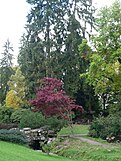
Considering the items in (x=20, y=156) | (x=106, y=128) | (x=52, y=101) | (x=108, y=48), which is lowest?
(x=20, y=156)

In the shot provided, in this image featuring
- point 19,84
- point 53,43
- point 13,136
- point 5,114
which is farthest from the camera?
point 19,84

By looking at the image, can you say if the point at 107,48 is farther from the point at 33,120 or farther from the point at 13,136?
the point at 13,136

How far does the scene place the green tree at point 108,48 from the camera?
71.6 feet

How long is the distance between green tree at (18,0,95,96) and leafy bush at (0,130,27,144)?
13409 mm

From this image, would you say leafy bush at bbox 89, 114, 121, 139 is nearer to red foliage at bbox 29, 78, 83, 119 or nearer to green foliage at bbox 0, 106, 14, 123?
red foliage at bbox 29, 78, 83, 119

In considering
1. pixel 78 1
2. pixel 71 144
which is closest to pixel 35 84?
pixel 78 1

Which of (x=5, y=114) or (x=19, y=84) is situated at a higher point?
(x=19, y=84)

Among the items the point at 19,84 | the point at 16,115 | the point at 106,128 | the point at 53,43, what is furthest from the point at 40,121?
the point at 19,84

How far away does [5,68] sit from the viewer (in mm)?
46250

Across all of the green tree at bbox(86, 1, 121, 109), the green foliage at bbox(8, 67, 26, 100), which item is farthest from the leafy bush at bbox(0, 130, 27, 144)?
the green foliage at bbox(8, 67, 26, 100)

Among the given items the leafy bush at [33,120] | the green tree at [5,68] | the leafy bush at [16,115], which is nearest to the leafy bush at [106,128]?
the leafy bush at [33,120]

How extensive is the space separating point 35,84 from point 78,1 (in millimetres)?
10378

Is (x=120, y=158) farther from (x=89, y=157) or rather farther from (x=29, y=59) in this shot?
(x=29, y=59)

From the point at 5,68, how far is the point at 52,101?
30.3m
